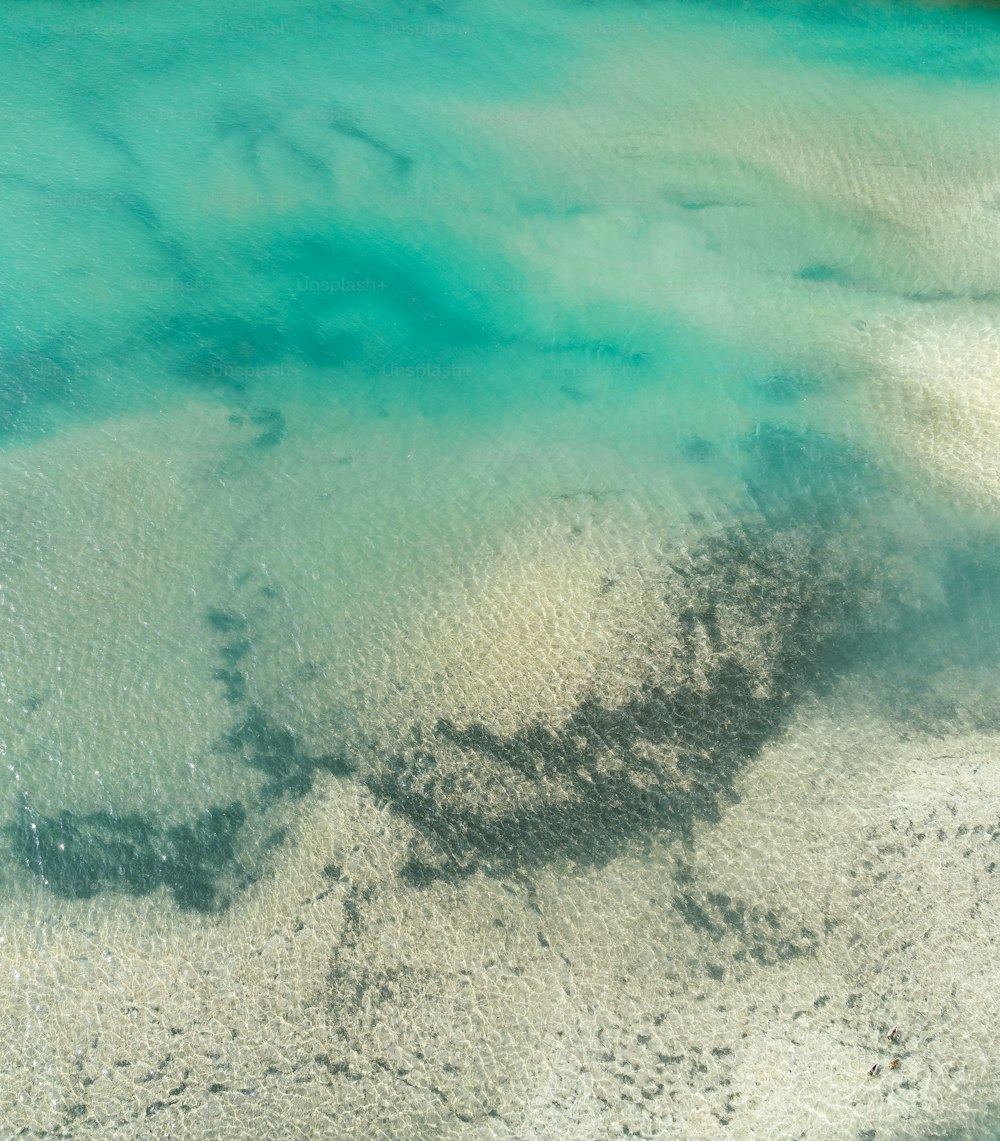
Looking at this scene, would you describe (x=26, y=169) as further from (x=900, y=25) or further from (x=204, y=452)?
(x=900, y=25)

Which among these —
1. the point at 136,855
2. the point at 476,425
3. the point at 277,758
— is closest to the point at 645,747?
the point at 277,758

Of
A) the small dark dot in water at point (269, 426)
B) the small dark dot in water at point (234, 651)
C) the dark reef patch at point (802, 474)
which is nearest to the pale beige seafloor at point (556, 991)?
the small dark dot in water at point (234, 651)

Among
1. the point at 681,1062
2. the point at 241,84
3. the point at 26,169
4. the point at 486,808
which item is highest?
the point at 241,84

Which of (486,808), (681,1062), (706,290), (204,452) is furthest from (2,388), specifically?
(681,1062)

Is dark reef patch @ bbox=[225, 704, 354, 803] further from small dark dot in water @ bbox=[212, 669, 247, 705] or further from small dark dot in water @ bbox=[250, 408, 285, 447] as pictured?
small dark dot in water @ bbox=[250, 408, 285, 447]

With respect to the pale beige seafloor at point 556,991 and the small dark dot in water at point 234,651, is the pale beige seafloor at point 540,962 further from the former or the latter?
the small dark dot in water at point 234,651
